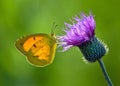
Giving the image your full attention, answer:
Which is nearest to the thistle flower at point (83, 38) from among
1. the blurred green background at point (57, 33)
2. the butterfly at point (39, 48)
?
the butterfly at point (39, 48)

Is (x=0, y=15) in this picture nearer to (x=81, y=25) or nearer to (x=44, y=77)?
(x=44, y=77)

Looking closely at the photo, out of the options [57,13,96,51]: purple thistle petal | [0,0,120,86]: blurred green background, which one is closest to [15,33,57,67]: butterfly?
[57,13,96,51]: purple thistle petal

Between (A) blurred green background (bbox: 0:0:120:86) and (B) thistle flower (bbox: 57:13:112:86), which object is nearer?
(B) thistle flower (bbox: 57:13:112:86)

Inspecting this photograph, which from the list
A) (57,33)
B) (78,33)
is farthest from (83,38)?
(57,33)

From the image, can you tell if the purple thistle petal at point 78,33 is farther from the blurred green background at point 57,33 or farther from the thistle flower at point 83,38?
the blurred green background at point 57,33

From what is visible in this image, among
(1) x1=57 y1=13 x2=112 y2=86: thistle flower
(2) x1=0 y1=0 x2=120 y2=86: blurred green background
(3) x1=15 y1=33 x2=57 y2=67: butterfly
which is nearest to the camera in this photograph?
(1) x1=57 y1=13 x2=112 y2=86: thistle flower

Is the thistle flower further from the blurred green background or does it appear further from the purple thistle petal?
the blurred green background
